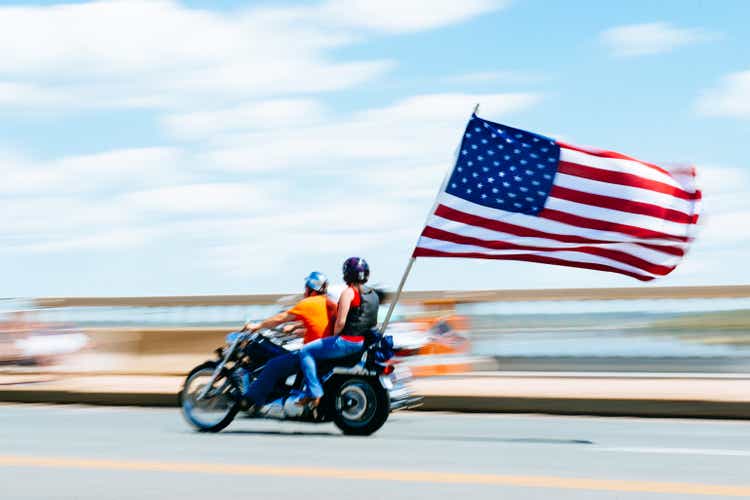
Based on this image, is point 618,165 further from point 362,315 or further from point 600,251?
point 362,315

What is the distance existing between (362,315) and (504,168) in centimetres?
211

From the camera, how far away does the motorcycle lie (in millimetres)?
12938

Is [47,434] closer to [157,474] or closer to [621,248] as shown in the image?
[157,474]

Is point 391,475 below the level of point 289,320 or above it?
below

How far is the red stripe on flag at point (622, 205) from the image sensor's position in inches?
512

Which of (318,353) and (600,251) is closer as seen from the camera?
(318,353)

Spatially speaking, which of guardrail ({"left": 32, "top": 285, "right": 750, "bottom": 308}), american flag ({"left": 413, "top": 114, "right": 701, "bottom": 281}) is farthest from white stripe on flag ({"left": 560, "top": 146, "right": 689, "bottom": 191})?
guardrail ({"left": 32, "top": 285, "right": 750, "bottom": 308})

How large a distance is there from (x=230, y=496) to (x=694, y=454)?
4349 millimetres

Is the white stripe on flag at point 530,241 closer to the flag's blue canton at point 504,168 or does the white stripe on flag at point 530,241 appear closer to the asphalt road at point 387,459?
the flag's blue canton at point 504,168

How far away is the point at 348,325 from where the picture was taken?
42.1 feet

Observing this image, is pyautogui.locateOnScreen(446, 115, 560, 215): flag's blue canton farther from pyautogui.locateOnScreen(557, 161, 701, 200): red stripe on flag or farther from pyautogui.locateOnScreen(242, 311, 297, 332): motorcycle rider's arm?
pyautogui.locateOnScreen(242, 311, 297, 332): motorcycle rider's arm

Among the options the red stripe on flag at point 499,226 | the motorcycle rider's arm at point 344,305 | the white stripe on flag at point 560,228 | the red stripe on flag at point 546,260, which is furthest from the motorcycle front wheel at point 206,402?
the white stripe on flag at point 560,228

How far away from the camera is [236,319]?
20609 mm

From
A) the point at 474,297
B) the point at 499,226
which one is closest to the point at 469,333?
the point at 474,297
